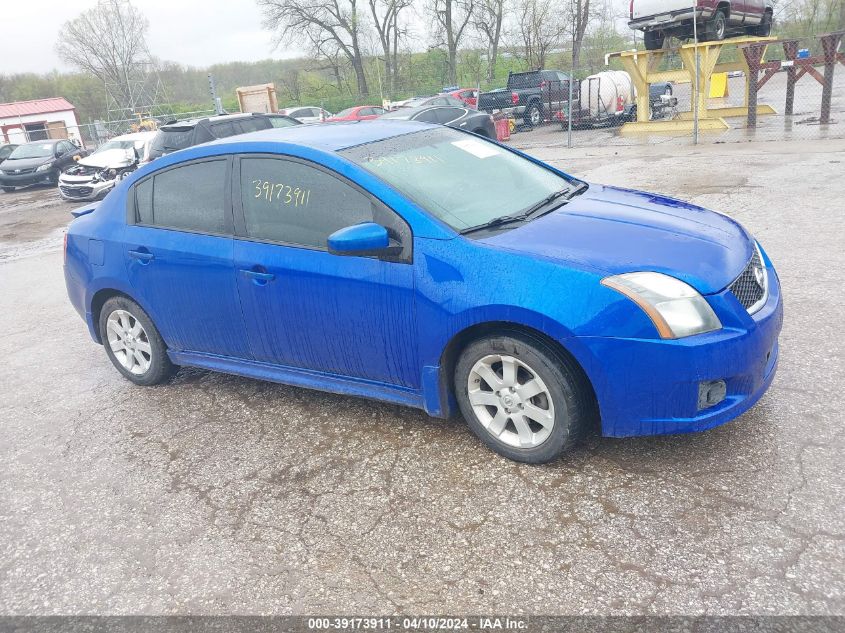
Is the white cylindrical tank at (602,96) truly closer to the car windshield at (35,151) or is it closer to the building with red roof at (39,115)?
the car windshield at (35,151)

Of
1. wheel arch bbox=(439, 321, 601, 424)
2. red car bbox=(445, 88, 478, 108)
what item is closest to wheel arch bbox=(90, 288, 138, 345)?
wheel arch bbox=(439, 321, 601, 424)

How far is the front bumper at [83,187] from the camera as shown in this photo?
16438 mm

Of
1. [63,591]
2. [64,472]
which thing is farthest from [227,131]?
[63,591]

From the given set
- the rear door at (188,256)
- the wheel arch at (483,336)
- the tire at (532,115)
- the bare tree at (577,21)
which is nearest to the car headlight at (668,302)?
the wheel arch at (483,336)

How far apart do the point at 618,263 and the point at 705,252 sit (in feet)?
1.60

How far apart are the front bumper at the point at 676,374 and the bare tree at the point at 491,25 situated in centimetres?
4397

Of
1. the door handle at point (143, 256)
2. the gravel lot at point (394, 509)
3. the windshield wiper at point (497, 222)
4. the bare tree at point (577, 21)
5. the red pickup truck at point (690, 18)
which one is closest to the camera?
the gravel lot at point (394, 509)

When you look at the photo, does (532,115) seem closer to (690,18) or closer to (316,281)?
(690,18)

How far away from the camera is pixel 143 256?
4453 millimetres

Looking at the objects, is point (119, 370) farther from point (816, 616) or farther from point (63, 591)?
point (816, 616)

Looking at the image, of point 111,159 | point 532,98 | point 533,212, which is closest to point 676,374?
point 533,212

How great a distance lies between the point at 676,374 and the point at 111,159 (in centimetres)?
1673

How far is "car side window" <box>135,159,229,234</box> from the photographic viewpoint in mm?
4152

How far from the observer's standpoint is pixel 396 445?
3746 millimetres
